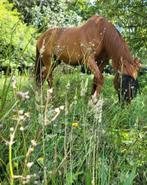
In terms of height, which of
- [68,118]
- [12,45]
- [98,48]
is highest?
[12,45]

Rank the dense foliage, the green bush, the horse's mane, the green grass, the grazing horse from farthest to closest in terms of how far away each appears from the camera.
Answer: the horse's mane, the grazing horse, the green bush, the green grass, the dense foliage

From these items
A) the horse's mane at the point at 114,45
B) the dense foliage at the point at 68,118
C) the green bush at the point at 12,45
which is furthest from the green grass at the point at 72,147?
the horse's mane at the point at 114,45

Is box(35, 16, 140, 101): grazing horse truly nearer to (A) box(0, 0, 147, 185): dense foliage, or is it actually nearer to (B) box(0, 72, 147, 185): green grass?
(A) box(0, 0, 147, 185): dense foliage

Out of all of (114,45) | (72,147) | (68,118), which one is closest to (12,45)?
(68,118)

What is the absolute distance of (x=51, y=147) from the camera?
2.17 m

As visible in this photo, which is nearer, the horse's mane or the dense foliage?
the dense foliage

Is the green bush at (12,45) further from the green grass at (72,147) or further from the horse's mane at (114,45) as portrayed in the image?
the horse's mane at (114,45)

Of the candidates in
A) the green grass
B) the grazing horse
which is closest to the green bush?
the green grass

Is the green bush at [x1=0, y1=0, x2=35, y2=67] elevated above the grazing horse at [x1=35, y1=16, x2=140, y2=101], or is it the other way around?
the green bush at [x1=0, y1=0, x2=35, y2=67]

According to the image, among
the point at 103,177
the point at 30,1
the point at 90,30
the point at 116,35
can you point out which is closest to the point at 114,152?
the point at 103,177

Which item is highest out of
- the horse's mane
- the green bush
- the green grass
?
the green bush

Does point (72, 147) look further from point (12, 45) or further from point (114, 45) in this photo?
point (114, 45)

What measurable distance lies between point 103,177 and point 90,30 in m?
6.45

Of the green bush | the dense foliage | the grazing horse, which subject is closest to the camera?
the dense foliage
